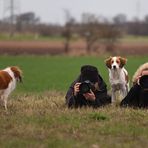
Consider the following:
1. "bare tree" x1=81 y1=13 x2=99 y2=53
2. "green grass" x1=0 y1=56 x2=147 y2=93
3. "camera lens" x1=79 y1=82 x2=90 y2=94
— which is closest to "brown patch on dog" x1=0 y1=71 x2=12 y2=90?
"camera lens" x1=79 y1=82 x2=90 y2=94

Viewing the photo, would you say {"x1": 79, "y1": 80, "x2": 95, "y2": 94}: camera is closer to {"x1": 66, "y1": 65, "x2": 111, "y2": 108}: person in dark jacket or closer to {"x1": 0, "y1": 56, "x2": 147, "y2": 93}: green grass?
{"x1": 66, "y1": 65, "x2": 111, "y2": 108}: person in dark jacket

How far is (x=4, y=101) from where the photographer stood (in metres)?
13.1

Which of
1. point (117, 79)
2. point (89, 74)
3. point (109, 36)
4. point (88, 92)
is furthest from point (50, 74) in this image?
point (109, 36)

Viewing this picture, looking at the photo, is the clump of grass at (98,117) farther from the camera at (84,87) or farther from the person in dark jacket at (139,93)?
the person in dark jacket at (139,93)

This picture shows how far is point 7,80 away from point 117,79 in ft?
10.4

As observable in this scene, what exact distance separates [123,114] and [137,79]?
1.62m

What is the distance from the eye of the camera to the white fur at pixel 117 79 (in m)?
13.7

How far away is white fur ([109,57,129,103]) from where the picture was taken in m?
13.7

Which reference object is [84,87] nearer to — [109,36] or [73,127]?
[73,127]

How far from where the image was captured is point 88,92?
42.4ft

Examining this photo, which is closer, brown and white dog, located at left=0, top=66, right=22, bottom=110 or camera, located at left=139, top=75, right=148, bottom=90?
camera, located at left=139, top=75, right=148, bottom=90

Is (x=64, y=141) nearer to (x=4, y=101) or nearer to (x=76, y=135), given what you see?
(x=76, y=135)

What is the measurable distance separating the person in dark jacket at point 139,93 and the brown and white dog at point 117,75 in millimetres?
782

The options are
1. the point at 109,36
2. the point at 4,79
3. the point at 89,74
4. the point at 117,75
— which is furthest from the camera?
the point at 109,36
